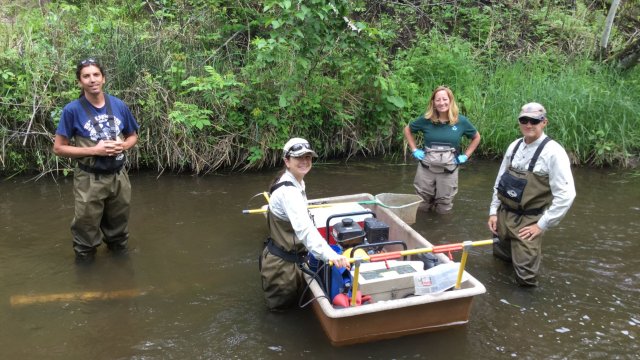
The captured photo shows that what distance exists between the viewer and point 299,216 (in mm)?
3766

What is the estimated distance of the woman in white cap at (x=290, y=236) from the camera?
3.72 metres

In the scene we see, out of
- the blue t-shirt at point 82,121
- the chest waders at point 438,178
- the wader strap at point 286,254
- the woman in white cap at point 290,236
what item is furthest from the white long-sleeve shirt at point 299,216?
the chest waders at point 438,178

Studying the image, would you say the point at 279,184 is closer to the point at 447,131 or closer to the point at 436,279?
the point at 436,279

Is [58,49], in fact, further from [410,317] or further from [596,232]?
[596,232]

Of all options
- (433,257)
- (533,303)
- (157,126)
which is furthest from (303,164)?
(157,126)

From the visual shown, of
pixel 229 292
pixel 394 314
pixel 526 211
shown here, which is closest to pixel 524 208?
pixel 526 211

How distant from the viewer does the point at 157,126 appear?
8039 millimetres

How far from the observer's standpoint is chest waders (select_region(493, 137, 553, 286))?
14.7 ft

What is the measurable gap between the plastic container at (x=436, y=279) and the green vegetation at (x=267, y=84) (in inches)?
163

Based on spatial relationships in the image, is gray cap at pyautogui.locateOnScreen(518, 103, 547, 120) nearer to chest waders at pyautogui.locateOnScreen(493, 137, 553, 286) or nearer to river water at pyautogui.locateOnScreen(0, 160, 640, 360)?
chest waders at pyautogui.locateOnScreen(493, 137, 553, 286)

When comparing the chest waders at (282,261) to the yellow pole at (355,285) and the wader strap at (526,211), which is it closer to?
the yellow pole at (355,285)

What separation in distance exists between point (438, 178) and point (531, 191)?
1843 mm

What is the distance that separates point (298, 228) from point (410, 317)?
105 cm

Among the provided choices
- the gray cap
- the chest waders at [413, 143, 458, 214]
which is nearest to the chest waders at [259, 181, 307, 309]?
the gray cap
